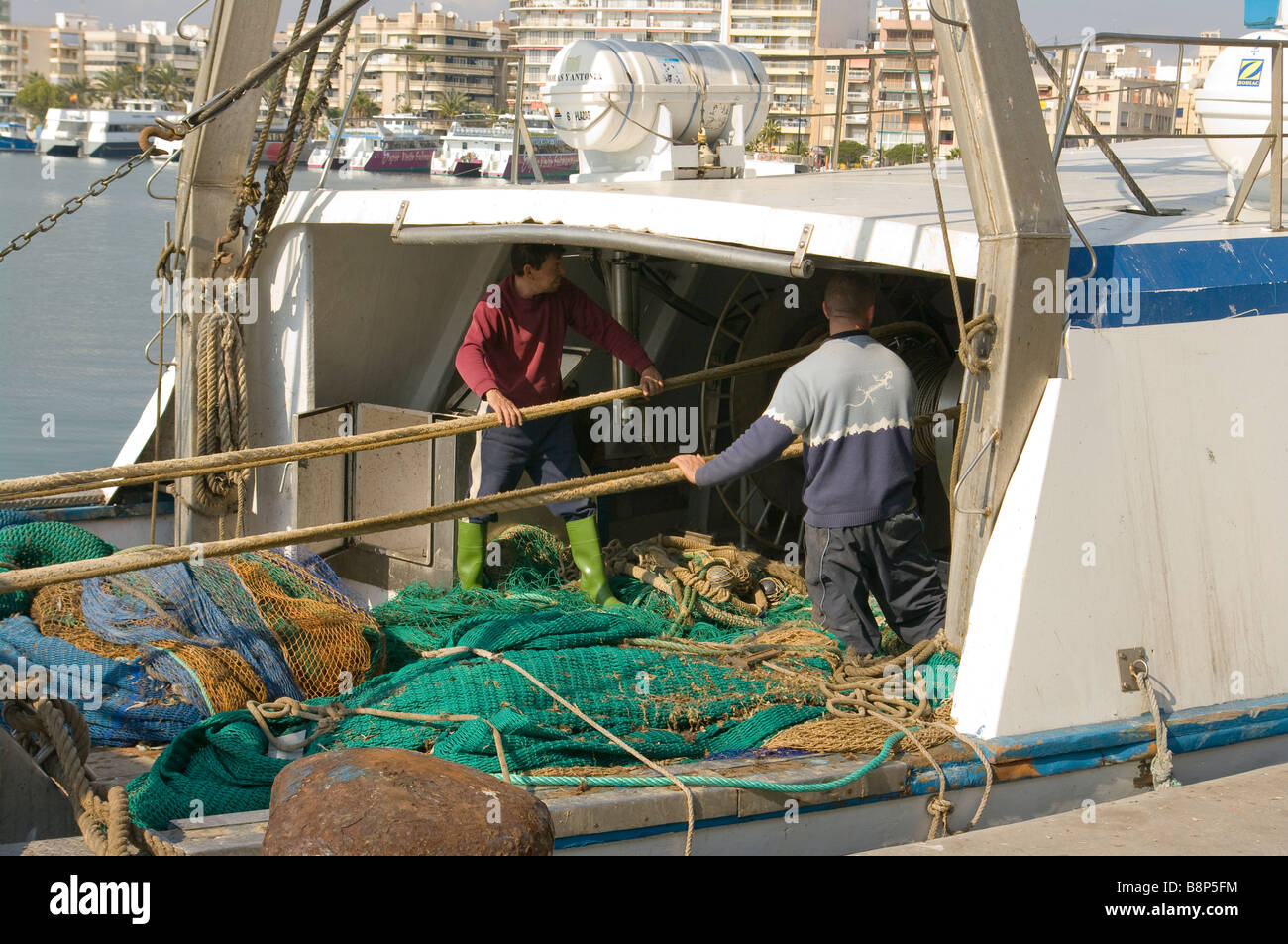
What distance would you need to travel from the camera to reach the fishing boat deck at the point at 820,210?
4809mm

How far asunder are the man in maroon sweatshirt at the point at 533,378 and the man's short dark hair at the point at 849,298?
118cm

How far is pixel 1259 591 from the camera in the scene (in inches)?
197

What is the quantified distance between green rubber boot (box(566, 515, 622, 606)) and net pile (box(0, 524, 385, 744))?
41.1 inches

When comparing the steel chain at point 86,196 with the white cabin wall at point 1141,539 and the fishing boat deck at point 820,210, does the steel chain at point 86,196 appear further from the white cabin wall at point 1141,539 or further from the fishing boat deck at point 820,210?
the white cabin wall at point 1141,539

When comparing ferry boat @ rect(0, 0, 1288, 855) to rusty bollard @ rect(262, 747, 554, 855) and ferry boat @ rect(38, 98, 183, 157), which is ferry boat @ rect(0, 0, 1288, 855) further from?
ferry boat @ rect(38, 98, 183, 157)

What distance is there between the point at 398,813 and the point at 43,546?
348 cm

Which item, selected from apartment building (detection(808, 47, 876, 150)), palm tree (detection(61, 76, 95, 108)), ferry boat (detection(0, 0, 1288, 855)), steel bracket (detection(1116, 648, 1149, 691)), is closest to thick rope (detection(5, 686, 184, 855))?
ferry boat (detection(0, 0, 1288, 855))

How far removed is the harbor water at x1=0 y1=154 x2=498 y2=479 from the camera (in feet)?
53.1

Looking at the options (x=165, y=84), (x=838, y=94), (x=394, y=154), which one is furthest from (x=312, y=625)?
(x=165, y=84)

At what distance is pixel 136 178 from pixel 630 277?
59.7 meters

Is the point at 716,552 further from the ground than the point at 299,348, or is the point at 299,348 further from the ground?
the point at 299,348

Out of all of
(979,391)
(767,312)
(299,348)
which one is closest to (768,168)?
(767,312)

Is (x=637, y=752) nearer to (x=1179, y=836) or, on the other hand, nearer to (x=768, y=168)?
(x=1179, y=836)

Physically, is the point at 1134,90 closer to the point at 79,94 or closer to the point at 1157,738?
the point at 1157,738
